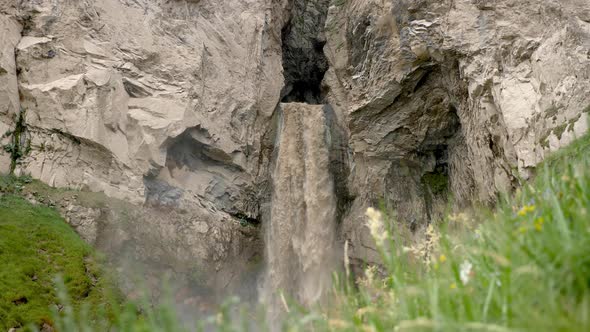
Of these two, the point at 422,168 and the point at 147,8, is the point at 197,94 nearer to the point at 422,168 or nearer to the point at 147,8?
the point at 147,8

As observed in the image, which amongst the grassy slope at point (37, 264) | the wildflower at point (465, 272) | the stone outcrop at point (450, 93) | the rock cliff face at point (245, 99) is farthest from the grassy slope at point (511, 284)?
the grassy slope at point (37, 264)

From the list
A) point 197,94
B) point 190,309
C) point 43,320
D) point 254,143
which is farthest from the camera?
point 254,143

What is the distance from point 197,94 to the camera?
67.9 ft

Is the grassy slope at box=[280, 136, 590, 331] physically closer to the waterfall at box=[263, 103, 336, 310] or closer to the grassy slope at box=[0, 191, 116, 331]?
the grassy slope at box=[0, 191, 116, 331]

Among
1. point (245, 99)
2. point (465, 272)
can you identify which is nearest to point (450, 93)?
point (245, 99)

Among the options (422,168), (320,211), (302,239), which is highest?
(422,168)

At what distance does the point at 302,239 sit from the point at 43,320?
991 centimetres

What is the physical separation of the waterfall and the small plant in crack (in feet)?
32.2

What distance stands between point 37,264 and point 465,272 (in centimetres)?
1480

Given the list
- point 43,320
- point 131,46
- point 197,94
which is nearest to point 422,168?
point 197,94

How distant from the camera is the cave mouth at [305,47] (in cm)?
2744

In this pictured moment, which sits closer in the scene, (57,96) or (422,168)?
(57,96)

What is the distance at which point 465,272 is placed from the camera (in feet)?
8.05

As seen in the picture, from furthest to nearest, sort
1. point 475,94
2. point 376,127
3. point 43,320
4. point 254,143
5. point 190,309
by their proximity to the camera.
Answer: point 254,143 → point 376,127 → point 190,309 → point 475,94 → point 43,320
